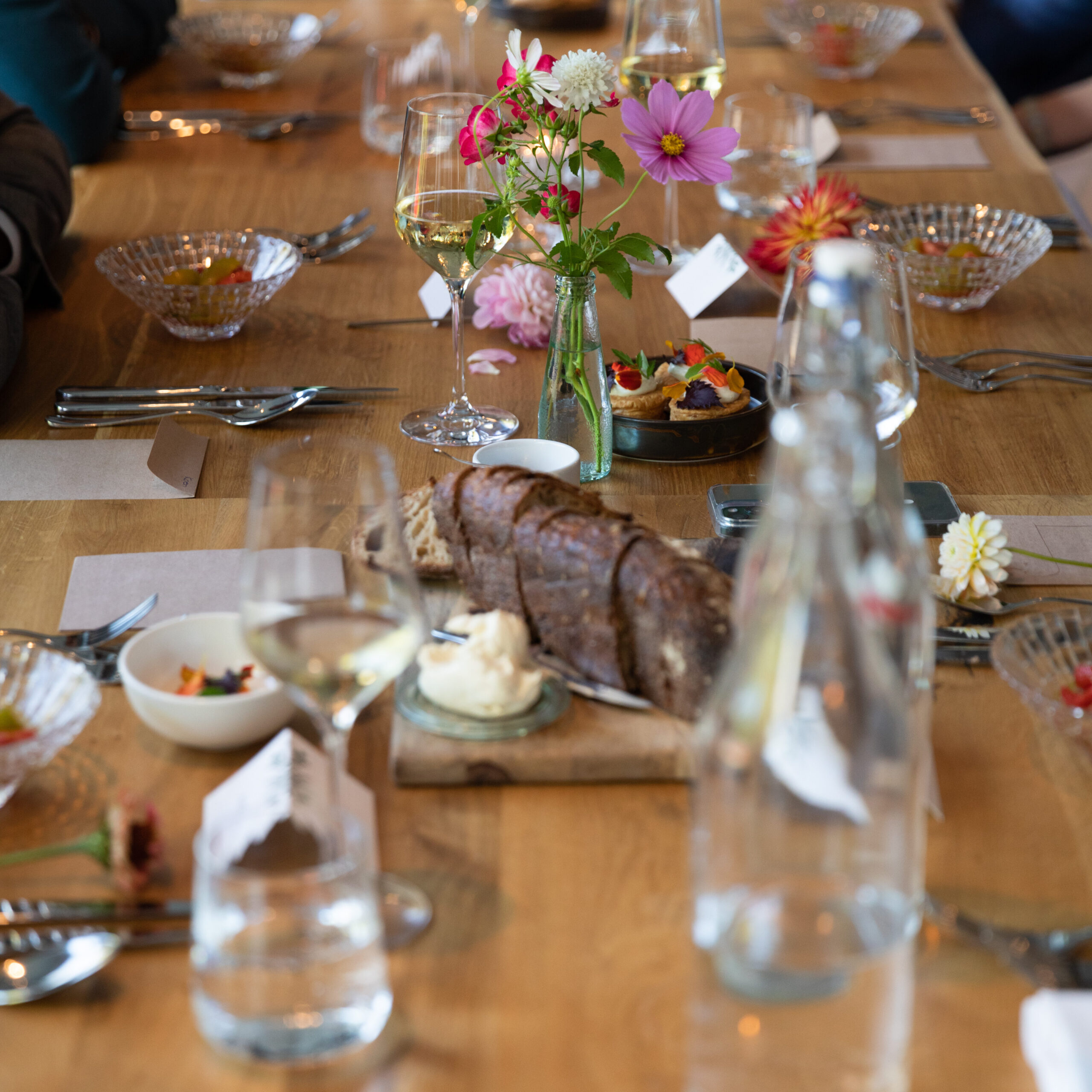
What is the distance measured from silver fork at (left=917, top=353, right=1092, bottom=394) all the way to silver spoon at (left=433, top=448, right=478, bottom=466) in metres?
0.55

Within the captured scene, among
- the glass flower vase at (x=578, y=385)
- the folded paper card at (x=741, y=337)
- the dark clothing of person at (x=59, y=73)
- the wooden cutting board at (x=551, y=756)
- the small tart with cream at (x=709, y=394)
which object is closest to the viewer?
the wooden cutting board at (x=551, y=756)

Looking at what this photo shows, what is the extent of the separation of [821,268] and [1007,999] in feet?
1.19

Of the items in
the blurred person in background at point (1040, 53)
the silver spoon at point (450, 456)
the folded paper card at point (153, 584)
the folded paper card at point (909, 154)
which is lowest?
the blurred person in background at point (1040, 53)

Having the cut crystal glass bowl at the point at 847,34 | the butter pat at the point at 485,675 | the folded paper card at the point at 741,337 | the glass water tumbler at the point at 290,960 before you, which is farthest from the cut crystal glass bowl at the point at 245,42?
the glass water tumbler at the point at 290,960

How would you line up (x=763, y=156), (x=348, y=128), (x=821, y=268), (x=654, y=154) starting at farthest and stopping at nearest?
(x=348, y=128) → (x=763, y=156) → (x=654, y=154) → (x=821, y=268)

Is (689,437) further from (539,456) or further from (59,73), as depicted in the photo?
(59,73)

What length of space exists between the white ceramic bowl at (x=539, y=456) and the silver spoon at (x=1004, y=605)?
29 cm

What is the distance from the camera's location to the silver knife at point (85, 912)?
2.12 ft

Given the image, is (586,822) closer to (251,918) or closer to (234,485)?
(251,918)

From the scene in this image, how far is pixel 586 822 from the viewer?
734 mm

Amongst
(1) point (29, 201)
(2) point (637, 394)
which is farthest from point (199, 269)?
(2) point (637, 394)

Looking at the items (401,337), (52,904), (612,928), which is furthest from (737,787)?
(401,337)

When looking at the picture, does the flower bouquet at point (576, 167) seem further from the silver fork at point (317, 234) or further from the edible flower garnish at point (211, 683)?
the silver fork at point (317, 234)

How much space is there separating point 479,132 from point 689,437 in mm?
332
